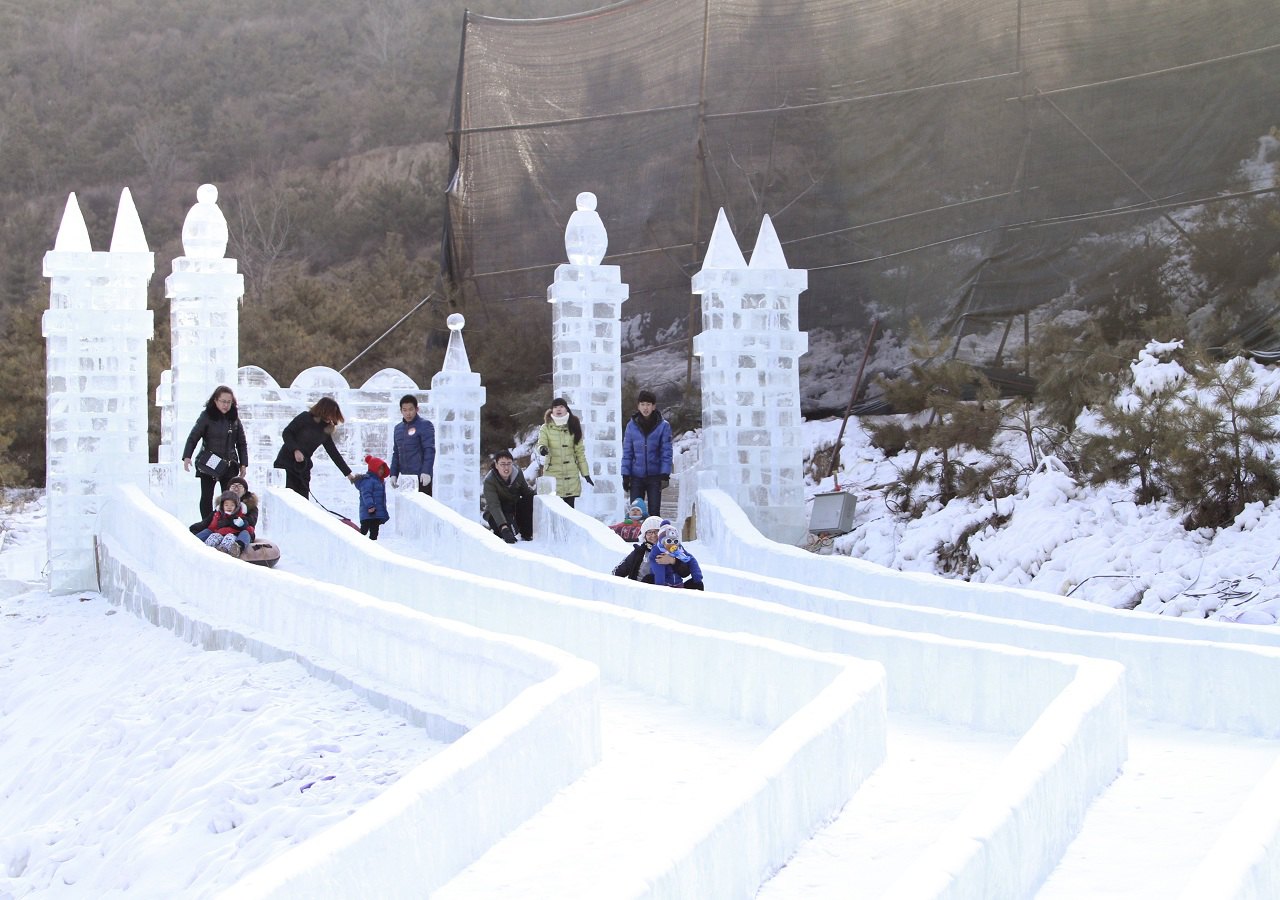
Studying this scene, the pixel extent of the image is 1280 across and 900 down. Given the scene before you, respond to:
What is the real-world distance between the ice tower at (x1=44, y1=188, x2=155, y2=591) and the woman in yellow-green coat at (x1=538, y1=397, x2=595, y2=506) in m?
4.01

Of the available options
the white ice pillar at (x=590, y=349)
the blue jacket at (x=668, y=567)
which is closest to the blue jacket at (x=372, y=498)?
the white ice pillar at (x=590, y=349)

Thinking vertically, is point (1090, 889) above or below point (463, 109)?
below

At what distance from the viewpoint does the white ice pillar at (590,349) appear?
17094 millimetres


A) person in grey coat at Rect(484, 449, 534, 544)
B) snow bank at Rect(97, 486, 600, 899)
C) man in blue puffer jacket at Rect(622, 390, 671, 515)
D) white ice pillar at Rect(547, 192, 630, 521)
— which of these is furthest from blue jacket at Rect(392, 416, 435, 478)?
snow bank at Rect(97, 486, 600, 899)

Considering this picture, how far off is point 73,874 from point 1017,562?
8.63m

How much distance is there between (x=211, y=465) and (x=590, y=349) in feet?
15.2

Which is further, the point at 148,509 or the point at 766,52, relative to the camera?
the point at 766,52

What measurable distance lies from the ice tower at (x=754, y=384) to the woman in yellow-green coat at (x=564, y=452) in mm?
1643

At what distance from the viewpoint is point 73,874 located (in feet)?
28.2

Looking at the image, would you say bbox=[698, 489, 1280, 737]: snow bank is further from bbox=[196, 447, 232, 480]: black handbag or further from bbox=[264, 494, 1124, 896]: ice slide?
bbox=[196, 447, 232, 480]: black handbag

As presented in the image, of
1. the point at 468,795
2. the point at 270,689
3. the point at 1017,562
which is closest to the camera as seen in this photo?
the point at 468,795

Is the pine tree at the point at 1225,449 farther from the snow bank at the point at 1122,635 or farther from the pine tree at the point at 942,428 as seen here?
the snow bank at the point at 1122,635

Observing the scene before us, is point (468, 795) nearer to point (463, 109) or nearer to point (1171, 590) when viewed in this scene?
point (1171, 590)

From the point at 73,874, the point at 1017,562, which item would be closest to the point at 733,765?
the point at 73,874
